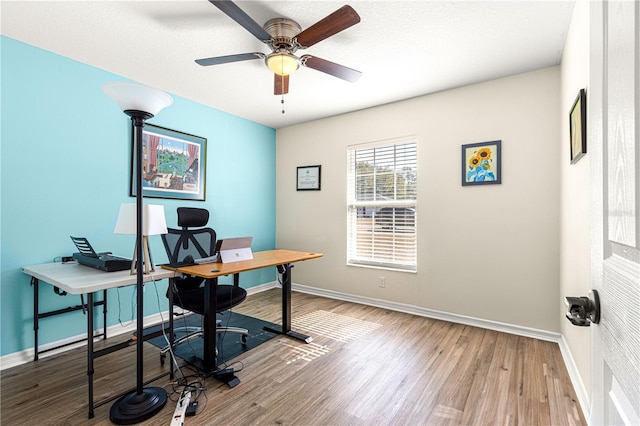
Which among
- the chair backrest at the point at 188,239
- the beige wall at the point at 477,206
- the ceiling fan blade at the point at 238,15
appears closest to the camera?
the ceiling fan blade at the point at 238,15

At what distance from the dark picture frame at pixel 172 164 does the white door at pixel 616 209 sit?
11.5ft

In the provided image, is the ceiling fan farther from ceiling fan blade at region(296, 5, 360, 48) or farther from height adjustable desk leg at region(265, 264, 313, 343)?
height adjustable desk leg at region(265, 264, 313, 343)

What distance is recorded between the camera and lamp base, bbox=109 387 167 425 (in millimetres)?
1706

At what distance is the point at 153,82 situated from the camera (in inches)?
122

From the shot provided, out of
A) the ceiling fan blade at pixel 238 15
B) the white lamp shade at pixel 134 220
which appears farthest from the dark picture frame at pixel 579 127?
the white lamp shade at pixel 134 220

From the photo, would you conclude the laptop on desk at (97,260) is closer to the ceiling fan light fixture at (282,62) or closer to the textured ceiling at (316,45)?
the textured ceiling at (316,45)

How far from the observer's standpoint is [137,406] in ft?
5.80

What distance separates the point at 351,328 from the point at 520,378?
1.47 meters

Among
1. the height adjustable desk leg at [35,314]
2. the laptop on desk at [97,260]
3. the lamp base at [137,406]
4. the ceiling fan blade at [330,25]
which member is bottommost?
the lamp base at [137,406]

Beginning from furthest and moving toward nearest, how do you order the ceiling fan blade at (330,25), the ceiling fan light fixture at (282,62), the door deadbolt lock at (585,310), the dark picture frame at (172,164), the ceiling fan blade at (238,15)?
the dark picture frame at (172,164)
the ceiling fan light fixture at (282,62)
the ceiling fan blade at (330,25)
the ceiling fan blade at (238,15)
the door deadbolt lock at (585,310)

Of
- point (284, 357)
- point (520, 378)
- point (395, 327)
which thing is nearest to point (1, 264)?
point (284, 357)

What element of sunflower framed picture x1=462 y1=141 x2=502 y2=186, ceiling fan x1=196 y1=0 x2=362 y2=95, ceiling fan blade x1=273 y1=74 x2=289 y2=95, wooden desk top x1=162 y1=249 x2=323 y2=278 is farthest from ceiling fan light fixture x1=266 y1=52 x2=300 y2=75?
sunflower framed picture x1=462 y1=141 x2=502 y2=186

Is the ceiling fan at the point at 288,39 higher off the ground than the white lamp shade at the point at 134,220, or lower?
higher

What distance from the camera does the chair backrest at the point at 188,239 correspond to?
104 inches
